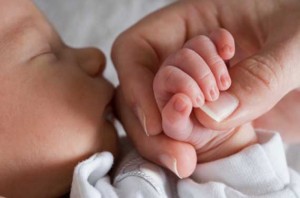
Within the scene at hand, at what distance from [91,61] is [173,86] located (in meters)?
0.18

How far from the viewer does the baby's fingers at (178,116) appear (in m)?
0.51

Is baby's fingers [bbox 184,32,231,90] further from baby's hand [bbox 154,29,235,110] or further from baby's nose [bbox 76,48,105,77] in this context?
baby's nose [bbox 76,48,105,77]

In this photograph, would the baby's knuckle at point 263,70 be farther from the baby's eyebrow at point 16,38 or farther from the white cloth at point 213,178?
→ the baby's eyebrow at point 16,38

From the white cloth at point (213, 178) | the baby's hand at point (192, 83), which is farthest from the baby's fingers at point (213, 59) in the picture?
the white cloth at point (213, 178)

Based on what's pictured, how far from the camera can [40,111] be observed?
0.60m

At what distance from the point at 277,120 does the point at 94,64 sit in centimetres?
26

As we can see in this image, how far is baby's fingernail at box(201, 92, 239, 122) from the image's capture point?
1.76 feet

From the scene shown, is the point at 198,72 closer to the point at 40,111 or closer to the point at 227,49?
the point at 227,49

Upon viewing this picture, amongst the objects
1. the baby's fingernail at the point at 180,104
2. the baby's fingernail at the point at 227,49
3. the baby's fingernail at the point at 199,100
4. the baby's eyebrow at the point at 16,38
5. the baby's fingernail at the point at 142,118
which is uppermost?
the baby's eyebrow at the point at 16,38

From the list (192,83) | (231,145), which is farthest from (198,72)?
(231,145)

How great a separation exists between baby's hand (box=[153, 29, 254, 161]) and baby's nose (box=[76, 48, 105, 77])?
0.46 ft

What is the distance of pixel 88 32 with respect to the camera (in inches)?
41.3

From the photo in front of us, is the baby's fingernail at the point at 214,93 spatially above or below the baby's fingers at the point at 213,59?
below

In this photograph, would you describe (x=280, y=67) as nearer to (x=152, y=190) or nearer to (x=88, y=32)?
(x=152, y=190)
